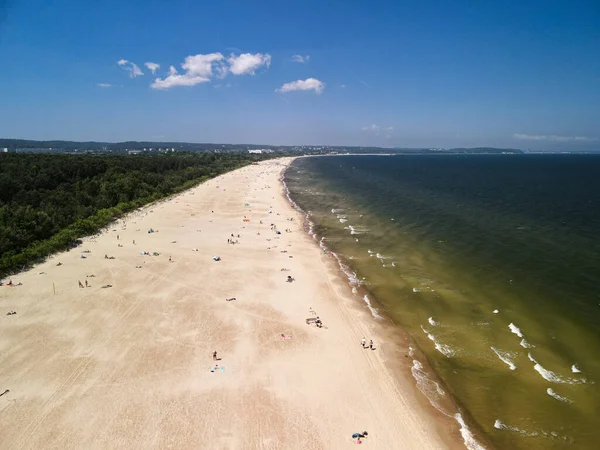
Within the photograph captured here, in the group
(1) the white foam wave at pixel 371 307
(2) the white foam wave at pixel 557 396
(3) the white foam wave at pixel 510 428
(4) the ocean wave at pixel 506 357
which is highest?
(1) the white foam wave at pixel 371 307

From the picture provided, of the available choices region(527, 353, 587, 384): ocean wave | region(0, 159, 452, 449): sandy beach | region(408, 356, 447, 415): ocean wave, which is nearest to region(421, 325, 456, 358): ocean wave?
region(408, 356, 447, 415): ocean wave

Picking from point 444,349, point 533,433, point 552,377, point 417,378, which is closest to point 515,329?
point 552,377

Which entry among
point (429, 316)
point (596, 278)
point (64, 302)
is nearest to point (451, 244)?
point (596, 278)

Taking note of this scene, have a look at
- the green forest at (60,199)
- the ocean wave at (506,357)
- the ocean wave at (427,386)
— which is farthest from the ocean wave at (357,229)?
the green forest at (60,199)

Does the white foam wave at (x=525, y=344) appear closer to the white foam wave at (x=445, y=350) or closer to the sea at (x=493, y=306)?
the sea at (x=493, y=306)

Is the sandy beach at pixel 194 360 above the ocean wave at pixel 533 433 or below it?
above

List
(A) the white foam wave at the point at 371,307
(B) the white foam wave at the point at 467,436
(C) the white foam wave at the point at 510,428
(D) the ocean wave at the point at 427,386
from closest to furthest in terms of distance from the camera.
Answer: (B) the white foam wave at the point at 467,436 < (C) the white foam wave at the point at 510,428 < (D) the ocean wave at the point at 427,386 < (A) the white foam wave at the point at 371,307

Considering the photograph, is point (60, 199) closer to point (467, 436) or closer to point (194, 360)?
point (194, 360)

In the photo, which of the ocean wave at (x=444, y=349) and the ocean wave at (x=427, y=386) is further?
the ocean wave at (x=444, y=349)
